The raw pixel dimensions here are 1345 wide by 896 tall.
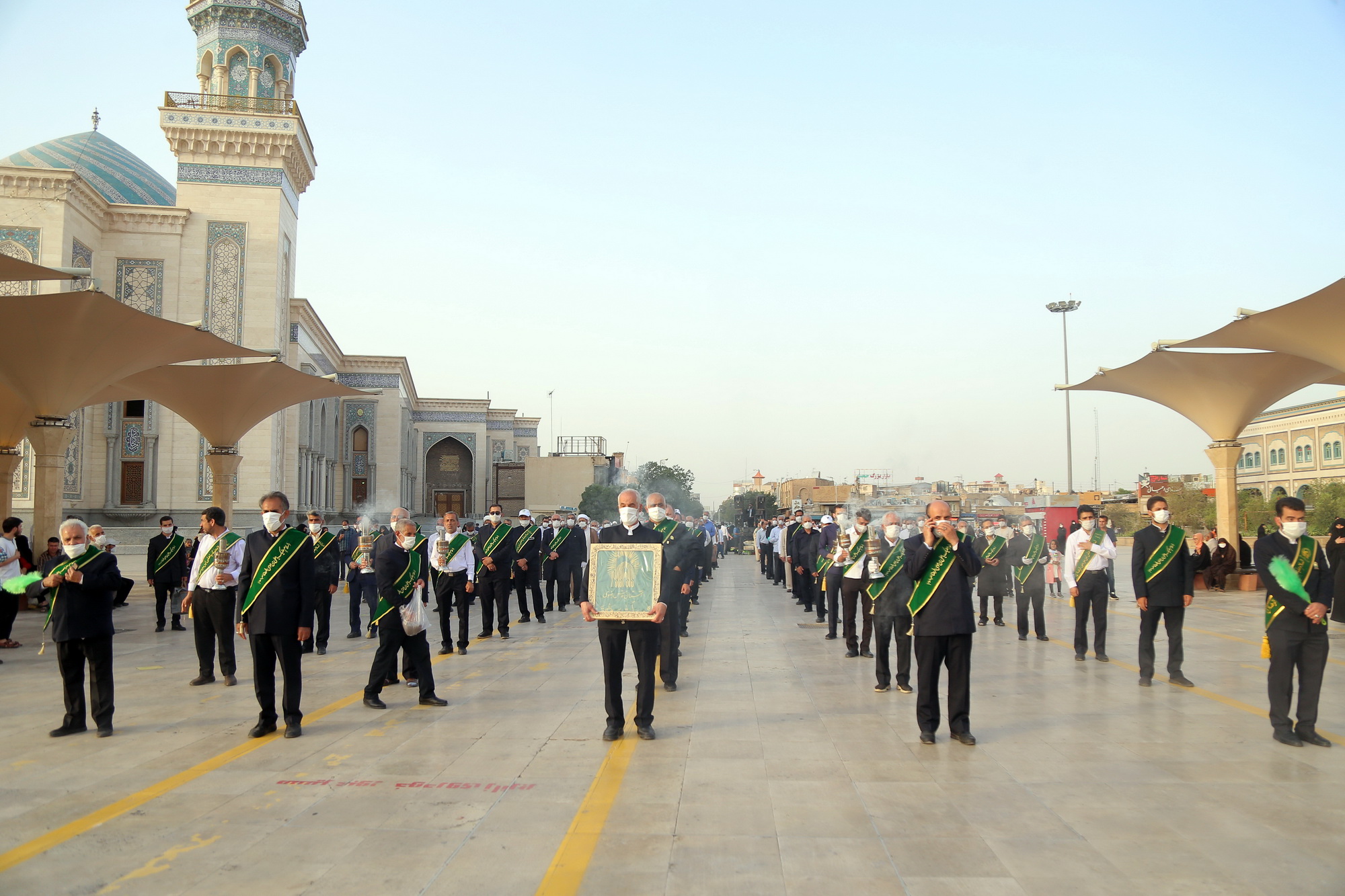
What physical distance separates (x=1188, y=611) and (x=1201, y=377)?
6.31 m

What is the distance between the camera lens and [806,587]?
17516 millimetres

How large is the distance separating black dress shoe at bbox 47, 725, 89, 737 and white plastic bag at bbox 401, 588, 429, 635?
99.0 inches

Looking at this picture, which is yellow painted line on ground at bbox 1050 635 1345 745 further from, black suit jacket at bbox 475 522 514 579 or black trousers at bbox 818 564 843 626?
black suit jacket at bbox 475 522 514 579

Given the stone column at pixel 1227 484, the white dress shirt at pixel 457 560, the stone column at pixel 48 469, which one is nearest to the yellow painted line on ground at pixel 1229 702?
the white dress shirt at pixel 457 560

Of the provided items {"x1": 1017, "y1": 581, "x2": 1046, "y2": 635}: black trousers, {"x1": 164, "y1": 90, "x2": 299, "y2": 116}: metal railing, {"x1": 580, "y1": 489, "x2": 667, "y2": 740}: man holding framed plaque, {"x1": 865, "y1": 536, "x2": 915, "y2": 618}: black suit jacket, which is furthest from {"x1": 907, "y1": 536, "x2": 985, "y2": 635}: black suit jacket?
{"x1": 164, "y1": 90, "x2": 299, "y2": 116}: metal railing

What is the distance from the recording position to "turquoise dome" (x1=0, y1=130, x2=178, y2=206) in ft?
106

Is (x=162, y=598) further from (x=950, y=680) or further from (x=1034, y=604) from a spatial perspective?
(x=1034, y=604)

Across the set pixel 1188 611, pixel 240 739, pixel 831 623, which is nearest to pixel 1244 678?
pixel 831 623

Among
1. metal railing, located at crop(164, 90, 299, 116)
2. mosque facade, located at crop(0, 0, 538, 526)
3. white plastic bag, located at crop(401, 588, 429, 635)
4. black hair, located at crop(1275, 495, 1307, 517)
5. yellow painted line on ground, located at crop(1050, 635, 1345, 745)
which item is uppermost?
metal railing, located at crop(164, 90, 299, 116)

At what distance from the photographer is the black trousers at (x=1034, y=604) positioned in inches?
488

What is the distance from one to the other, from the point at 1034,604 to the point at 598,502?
162ft

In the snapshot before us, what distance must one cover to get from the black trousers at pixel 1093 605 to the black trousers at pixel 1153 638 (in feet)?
3.81

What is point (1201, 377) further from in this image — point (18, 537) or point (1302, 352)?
point (18, 537)

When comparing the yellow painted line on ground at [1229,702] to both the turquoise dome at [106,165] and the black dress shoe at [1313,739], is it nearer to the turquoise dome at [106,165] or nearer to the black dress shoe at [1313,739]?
the black dress shoe at [1313,739]
